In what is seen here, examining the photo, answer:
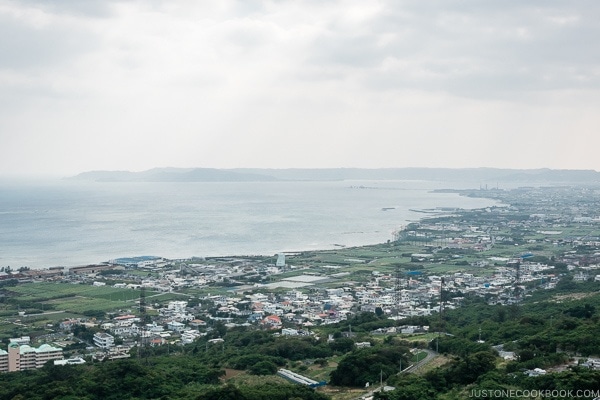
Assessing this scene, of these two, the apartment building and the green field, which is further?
the green field

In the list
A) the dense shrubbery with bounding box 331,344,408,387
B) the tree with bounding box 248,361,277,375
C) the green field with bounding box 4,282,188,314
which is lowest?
the green field with bounding box 4,282,188,314

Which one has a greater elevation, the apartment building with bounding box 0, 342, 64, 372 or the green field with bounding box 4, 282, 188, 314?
the apartment building with bounding box 0, 342, 64, 372

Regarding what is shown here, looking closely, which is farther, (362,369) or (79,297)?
(79,297)

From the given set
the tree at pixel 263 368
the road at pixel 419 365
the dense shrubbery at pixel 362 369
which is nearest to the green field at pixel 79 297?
the tree at pixel 263 368

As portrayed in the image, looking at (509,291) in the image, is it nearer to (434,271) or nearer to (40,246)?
(434,271)

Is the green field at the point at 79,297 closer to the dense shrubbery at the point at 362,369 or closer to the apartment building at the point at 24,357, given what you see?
the apartment building at the point at 24,357

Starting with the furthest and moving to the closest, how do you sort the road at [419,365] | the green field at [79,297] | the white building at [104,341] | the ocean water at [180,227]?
the ocean water at [180,227] → the green field at [79,297] → the white building at [104,341] → the road at [419,365]

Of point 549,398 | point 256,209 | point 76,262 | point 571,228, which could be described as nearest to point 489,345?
point 549,398

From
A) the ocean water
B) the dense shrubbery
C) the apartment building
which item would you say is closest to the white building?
the apartment building

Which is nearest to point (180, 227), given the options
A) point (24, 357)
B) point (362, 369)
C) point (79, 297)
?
point (79, 297)

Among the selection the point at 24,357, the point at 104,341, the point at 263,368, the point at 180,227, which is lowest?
the point at 104,341

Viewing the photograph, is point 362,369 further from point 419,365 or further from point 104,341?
point 104,341

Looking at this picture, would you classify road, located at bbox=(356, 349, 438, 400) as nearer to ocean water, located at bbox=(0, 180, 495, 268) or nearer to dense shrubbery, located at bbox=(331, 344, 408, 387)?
dense shrubbery, located at bbox=(331, 344, 408, 387)
